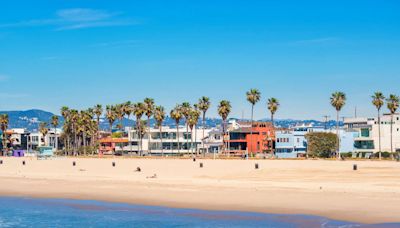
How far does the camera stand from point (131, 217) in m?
33.5

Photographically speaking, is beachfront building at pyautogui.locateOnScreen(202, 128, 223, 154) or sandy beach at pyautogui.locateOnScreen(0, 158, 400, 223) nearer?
sandy beach at pyautogui.locateOnScreen(0, 158, 400, 223)

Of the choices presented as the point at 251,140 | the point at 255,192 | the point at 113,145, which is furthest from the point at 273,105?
the point at 255,192

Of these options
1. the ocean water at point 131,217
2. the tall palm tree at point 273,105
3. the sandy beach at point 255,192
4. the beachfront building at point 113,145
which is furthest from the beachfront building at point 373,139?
the ocean water at point 131,217

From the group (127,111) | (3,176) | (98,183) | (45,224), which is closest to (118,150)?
(127,111)

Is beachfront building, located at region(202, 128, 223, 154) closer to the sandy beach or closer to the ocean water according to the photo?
the sandy beach

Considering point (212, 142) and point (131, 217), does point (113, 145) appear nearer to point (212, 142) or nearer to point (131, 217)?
point (212, 142)

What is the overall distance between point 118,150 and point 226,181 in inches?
4916

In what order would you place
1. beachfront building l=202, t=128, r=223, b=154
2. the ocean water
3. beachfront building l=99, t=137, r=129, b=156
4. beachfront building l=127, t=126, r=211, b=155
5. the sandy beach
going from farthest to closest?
beachfront building l=99, t=137, r=129, b=156, beachfront building l=202, t=128, r=223, b=154, beachfront building l=127, t=126, r=211, b=155, the sandy beach, the ocean water

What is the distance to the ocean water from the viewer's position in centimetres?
3000

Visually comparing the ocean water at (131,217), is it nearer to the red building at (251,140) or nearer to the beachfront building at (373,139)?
the beachfront building at (373,139)

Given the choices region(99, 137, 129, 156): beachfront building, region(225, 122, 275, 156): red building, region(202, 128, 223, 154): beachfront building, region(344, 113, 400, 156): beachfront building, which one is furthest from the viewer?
region(99, 137, 129, 156): beachfront building

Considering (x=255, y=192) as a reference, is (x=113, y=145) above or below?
above

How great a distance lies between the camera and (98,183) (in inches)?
2160

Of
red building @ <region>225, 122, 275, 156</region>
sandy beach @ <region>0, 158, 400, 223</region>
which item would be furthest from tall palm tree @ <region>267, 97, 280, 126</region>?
sandy beach @ <region>0, 158, 400, 223</region>
